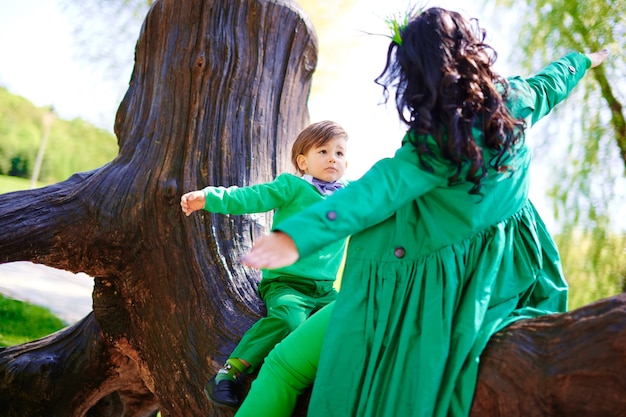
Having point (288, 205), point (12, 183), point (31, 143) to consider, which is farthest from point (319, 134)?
point (31, 143)

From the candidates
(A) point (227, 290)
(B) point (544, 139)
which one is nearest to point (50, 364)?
(A) point (227, 290)

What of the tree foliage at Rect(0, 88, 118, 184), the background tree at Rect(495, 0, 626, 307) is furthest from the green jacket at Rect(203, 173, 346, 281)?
the tree foliage at Rect(0, 88, 118, 184)

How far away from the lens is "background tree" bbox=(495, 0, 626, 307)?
473 centimetres

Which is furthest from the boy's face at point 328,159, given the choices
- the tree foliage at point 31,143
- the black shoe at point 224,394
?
the tree foliage at point 31,143

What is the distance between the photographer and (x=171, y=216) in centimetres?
237

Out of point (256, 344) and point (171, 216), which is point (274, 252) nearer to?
point (256, 344)

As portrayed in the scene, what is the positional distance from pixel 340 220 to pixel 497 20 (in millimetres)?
4475

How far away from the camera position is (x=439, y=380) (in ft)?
4.47

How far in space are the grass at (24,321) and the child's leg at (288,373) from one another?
4256mm

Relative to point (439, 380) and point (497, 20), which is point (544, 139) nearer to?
point (497, 20)

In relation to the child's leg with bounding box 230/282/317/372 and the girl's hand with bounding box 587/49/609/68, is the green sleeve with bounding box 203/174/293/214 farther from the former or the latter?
the girl's hand with bounding box 587/49/609/68

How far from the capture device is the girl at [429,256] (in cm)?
139

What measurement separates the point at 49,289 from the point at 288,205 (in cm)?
582

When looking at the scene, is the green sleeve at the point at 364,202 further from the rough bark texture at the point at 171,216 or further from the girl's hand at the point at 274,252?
the rough bark texture at the point at 171,216
